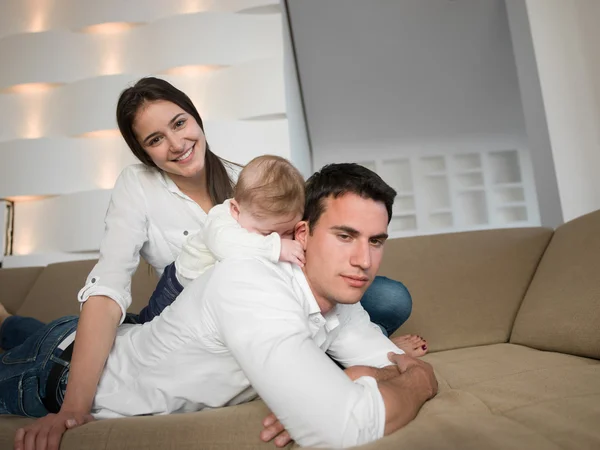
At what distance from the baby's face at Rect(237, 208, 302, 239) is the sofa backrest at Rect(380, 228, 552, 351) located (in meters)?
0.77

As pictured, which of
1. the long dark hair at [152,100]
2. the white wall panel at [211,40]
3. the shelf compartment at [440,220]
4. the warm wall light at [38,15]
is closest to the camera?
the long dark hair at [152,100]

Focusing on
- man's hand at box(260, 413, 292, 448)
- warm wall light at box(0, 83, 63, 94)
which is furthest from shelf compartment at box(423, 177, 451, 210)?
man's hand at box(260, 413, 292, 448)

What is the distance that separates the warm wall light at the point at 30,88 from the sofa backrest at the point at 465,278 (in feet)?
7.68

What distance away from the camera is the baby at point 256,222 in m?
1.00

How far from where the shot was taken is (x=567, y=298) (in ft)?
4.74

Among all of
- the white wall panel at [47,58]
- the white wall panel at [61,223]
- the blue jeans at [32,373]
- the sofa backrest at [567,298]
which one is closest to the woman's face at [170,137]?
the blue jeans at [32,373]

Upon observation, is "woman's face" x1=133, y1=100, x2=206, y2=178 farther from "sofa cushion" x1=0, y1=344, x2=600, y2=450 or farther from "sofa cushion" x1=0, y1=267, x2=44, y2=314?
"sofa cushion" x1=0, y1=267, x2=44, y2=314

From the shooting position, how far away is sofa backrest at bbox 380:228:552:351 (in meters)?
1.68

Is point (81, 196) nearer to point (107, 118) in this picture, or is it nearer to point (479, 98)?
point (107, 118)

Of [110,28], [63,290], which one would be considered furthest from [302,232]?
[110,28]

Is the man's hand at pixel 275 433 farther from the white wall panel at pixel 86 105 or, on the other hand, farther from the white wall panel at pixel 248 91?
the white wall panel at pixel 86 105

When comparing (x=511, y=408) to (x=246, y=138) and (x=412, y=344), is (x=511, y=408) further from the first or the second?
(x=246, y=138)

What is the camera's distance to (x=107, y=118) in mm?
2900

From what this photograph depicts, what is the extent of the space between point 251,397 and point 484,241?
1.15 metres
